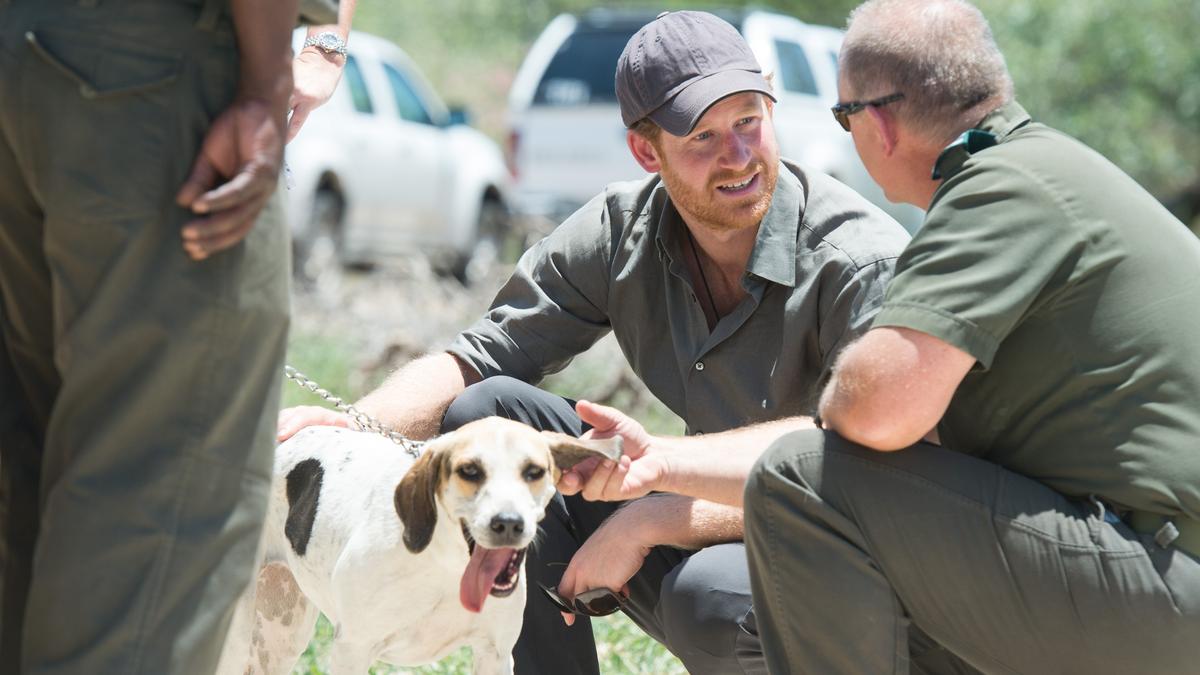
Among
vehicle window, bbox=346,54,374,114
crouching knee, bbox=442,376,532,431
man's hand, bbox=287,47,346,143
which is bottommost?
vehicle window, bbox=346,54,374,114

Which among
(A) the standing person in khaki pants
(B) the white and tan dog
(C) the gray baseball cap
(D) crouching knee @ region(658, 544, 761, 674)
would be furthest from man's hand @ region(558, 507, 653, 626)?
(A) the standing person in khaki pants

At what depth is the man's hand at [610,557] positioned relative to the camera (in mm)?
3859

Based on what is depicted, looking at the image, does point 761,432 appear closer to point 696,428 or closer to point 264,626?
point 696,428

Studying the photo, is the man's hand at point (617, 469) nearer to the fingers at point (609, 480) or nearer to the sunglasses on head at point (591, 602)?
the fingers at point (609, 480)

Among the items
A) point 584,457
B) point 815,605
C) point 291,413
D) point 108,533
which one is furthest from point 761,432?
point 108,533

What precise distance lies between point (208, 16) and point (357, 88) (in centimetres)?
1270

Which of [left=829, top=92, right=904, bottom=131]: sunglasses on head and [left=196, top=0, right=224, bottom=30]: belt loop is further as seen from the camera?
[left=829, top=92, right=904, bottom=131]: sunglasses on head

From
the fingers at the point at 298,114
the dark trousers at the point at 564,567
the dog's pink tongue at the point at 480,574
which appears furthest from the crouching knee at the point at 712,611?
the fingers at the point at 298,114

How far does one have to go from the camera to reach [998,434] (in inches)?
125

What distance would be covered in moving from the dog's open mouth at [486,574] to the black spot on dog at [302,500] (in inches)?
21.5

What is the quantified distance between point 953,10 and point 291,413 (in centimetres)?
209

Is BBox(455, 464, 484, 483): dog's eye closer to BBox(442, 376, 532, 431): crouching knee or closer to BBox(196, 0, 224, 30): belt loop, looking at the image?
BBox(442, 376, 532, 431): crouching knee

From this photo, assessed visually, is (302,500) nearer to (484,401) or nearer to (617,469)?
(484,401)

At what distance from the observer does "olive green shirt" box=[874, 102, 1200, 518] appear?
2.95 meters
